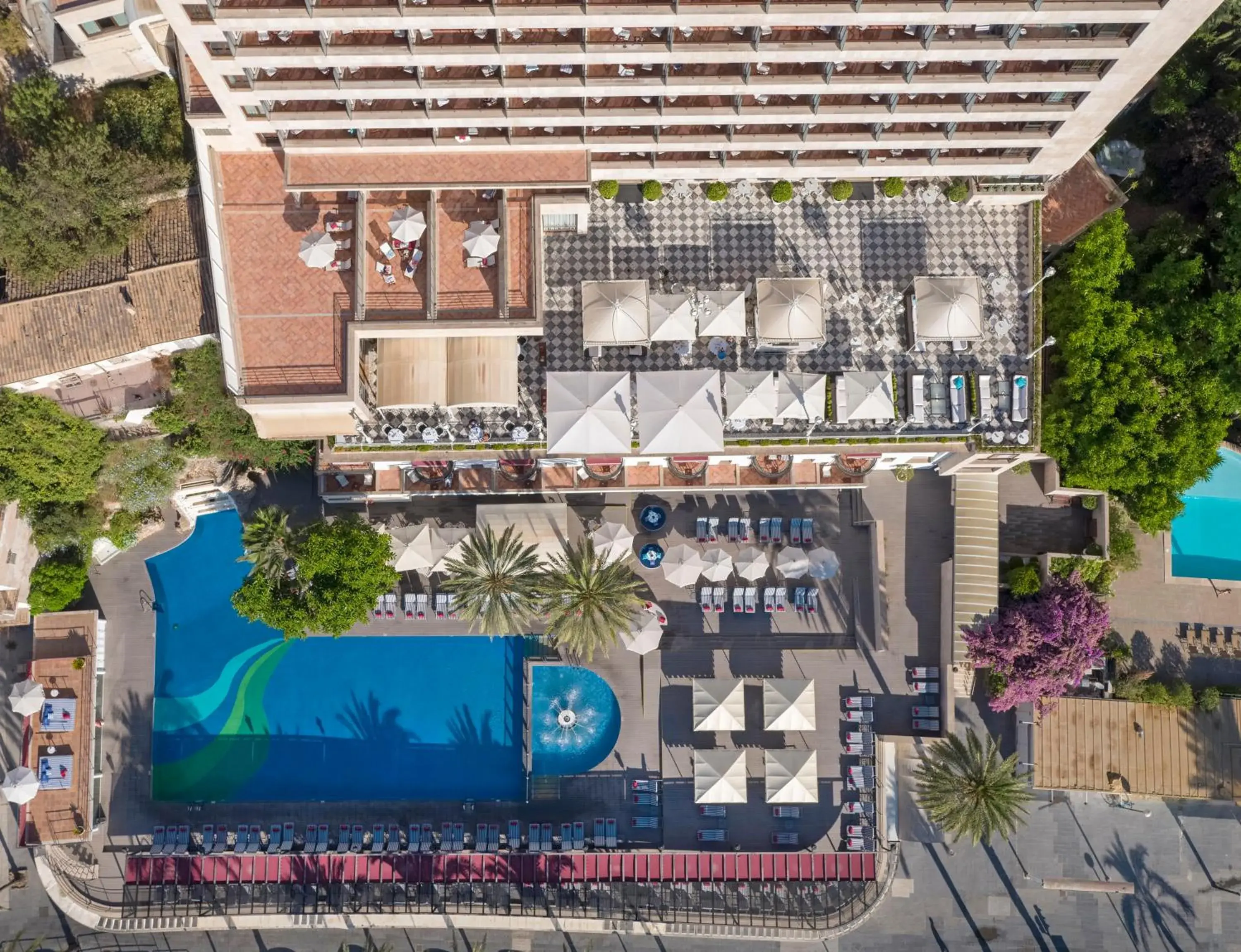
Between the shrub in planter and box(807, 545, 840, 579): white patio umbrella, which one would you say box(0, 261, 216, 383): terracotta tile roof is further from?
box(807, 545, 840, 579): white patio umbrella

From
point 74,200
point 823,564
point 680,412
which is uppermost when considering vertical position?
point 74,200

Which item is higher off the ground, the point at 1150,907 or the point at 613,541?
the point at 613,541

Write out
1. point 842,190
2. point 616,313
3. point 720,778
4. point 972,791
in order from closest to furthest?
point 616,313 → point 972,791 → point 842,190 → point 720,778

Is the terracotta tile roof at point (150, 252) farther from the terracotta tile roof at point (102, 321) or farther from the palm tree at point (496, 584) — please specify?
the palm tree at point (496, 584)

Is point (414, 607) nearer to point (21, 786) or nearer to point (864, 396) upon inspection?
point (21, 786)

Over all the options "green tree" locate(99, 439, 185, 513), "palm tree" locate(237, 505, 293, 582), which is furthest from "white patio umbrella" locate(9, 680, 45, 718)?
"palm tree" locate(237, 505, 293, 582)

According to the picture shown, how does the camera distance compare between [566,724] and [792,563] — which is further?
[566,724]

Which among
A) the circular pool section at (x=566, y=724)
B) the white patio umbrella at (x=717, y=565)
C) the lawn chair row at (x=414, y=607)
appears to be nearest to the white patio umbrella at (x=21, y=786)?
the lawn chair row at (x=414, y=607)

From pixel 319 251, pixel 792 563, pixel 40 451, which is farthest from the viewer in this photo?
pixel 792 563

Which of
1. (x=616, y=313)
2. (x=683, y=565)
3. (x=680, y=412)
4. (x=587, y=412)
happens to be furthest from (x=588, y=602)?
(x=616, y=313)
